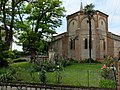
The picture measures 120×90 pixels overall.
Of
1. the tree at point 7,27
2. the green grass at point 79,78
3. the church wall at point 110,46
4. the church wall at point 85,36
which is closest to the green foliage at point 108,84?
the green grass at point 79,78

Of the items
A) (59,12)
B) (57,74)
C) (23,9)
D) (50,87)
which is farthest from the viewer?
(59,12)

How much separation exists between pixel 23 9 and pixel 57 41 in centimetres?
1213

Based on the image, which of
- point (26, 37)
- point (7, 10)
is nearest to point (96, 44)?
point (26, 37)

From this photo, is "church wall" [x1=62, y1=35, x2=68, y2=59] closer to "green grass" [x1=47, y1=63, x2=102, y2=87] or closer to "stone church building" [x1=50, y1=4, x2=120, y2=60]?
"stone church building" [x1=50, y1=4, x2=120, y2=60]

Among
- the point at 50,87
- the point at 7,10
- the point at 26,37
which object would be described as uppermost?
the point at 7,10

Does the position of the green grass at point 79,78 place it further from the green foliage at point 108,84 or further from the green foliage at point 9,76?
the green foliage at point 9,76

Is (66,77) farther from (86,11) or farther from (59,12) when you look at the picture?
(86,11)

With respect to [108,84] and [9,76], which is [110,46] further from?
[108,84]

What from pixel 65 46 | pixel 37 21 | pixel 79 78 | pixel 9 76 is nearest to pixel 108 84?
pixel 79 78

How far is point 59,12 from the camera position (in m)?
33.6

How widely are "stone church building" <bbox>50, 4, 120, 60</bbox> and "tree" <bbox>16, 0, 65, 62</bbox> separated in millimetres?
5630

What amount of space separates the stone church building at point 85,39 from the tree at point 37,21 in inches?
222

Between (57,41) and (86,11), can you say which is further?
(57,41)

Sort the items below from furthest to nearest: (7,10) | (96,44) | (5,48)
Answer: (96,44), (7,10), (5,48)
